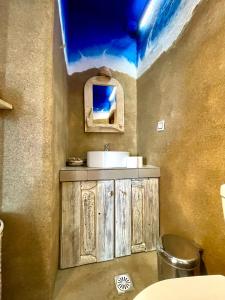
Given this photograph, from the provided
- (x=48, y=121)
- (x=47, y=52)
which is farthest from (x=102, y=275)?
(x=47, y=52)

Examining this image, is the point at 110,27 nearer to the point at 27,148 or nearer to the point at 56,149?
the point at 56,149

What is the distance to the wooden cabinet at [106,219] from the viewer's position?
1.50 m

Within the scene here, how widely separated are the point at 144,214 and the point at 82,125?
1242mm

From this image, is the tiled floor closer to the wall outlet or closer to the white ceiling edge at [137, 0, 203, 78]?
the wall outlet

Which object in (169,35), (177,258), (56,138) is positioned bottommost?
(177,258)

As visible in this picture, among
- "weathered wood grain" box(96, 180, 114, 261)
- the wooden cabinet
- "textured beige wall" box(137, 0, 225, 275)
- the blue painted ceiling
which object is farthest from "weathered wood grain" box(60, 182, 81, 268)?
the blue painted ceiling

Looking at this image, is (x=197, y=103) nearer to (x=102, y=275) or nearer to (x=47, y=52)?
(x=47, y=52)

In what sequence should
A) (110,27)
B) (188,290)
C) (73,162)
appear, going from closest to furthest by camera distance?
(188,290) < (73,162) < (110,27)

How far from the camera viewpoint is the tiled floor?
123cm

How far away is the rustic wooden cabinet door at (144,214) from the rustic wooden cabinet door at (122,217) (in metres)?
0.06

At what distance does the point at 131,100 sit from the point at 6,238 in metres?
1.98

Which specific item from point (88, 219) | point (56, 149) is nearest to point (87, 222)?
point (88, 219)

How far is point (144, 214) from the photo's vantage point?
1743 millimetres

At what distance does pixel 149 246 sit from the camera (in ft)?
5.74
